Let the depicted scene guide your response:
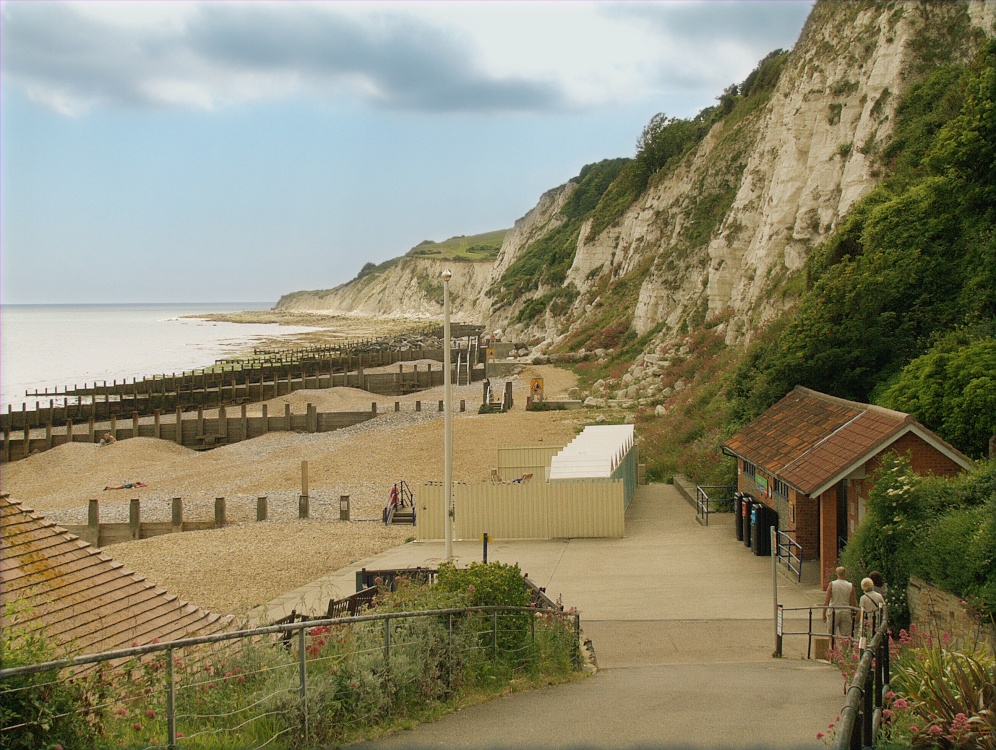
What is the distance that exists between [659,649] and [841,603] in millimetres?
2508

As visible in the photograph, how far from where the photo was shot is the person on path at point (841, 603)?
11.5 meters

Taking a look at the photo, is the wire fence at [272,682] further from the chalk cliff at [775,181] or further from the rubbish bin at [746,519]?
the chalk cliff at [775,181]

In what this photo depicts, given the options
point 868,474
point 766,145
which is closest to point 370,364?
point 766,145

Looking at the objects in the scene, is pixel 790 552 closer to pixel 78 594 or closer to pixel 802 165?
pixel 78 594

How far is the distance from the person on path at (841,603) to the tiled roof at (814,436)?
337 cm

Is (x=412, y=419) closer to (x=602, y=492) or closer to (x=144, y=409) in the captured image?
(x=144, y=409)

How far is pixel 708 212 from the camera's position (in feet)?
184

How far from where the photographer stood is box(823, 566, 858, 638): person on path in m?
11.5

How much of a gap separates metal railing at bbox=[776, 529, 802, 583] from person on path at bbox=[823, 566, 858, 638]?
410 centimetres

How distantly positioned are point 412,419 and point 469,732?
113 feet

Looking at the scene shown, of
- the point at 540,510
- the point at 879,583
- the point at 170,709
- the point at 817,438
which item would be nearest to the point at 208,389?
the point at 540,510

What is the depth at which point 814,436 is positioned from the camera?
1761cm

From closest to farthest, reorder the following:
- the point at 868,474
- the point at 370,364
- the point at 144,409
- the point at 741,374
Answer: the point at 868,474
the point at 741,374
the point at 144,409
the point at 370,364

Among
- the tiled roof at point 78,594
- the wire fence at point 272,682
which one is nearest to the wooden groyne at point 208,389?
the tiled roof at point 78,594
